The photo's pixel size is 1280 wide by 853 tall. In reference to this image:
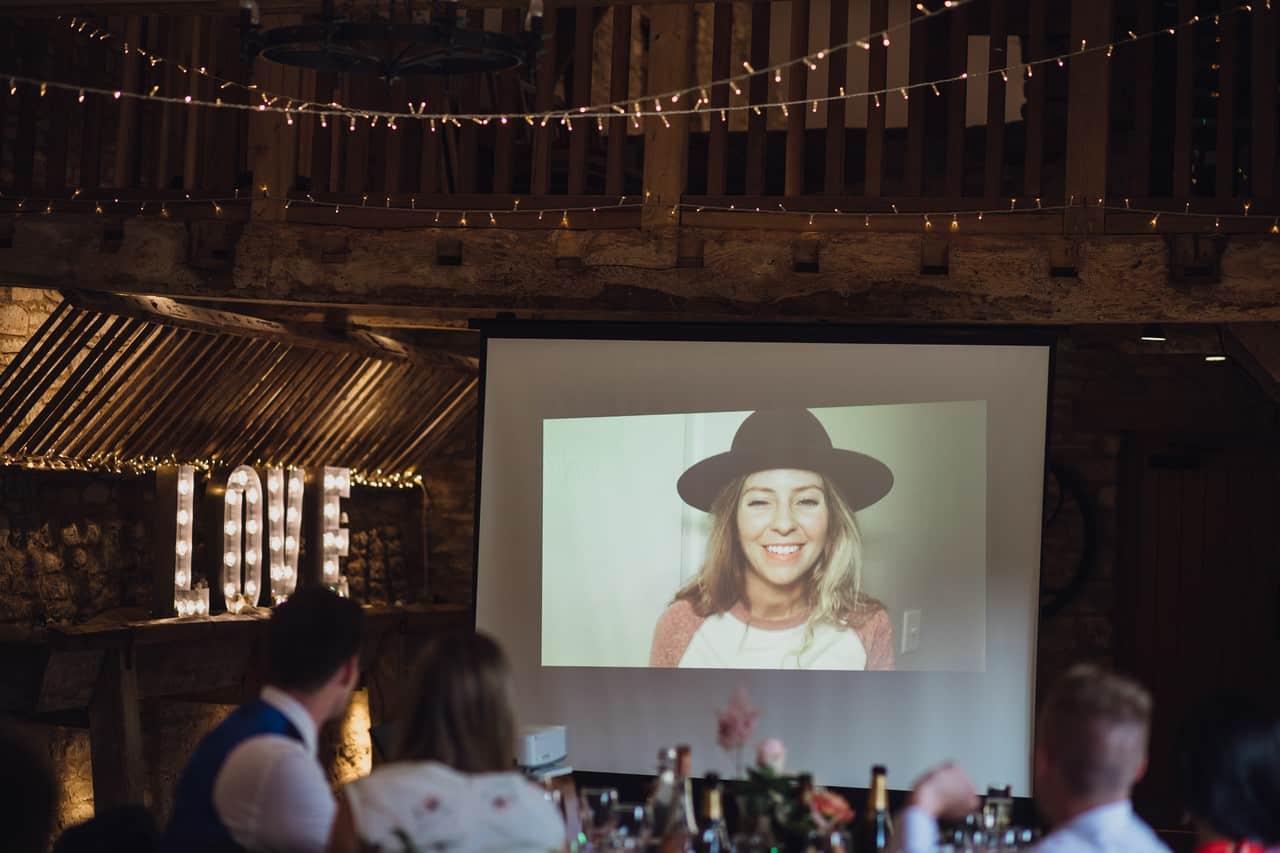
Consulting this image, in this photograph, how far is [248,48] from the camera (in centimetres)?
454

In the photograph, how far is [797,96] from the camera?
6625 mm

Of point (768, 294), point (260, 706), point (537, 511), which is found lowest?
point (260, 706)

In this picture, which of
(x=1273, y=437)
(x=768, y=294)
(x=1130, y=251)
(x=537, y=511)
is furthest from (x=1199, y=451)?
(x=537, y=511)

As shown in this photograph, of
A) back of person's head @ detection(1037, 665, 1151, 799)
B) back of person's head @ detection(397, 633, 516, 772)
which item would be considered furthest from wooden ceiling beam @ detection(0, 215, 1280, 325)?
back of person's head @ detection(1037, 665, 1151, 799)

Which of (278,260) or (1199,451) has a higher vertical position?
(278,260)

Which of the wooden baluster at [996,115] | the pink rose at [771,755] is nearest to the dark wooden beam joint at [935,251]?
the wooden baluster at [996,115]

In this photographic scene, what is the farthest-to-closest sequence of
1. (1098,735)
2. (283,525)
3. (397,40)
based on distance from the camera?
(283,525)
(397,40)
(1098,735)

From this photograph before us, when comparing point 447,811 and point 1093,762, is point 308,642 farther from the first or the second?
point 1093,762

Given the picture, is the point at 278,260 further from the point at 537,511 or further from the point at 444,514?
the point at 444,514

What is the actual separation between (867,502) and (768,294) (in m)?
1.06

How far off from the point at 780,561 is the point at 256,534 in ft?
10.5

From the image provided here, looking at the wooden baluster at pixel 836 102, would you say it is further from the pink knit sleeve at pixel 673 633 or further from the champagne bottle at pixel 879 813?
the champagne bottle at pixel 879 813

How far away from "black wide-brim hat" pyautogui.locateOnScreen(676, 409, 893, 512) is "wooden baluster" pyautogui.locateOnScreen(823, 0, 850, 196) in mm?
1087

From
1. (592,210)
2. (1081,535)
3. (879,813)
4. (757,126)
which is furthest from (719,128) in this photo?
(879,813)
